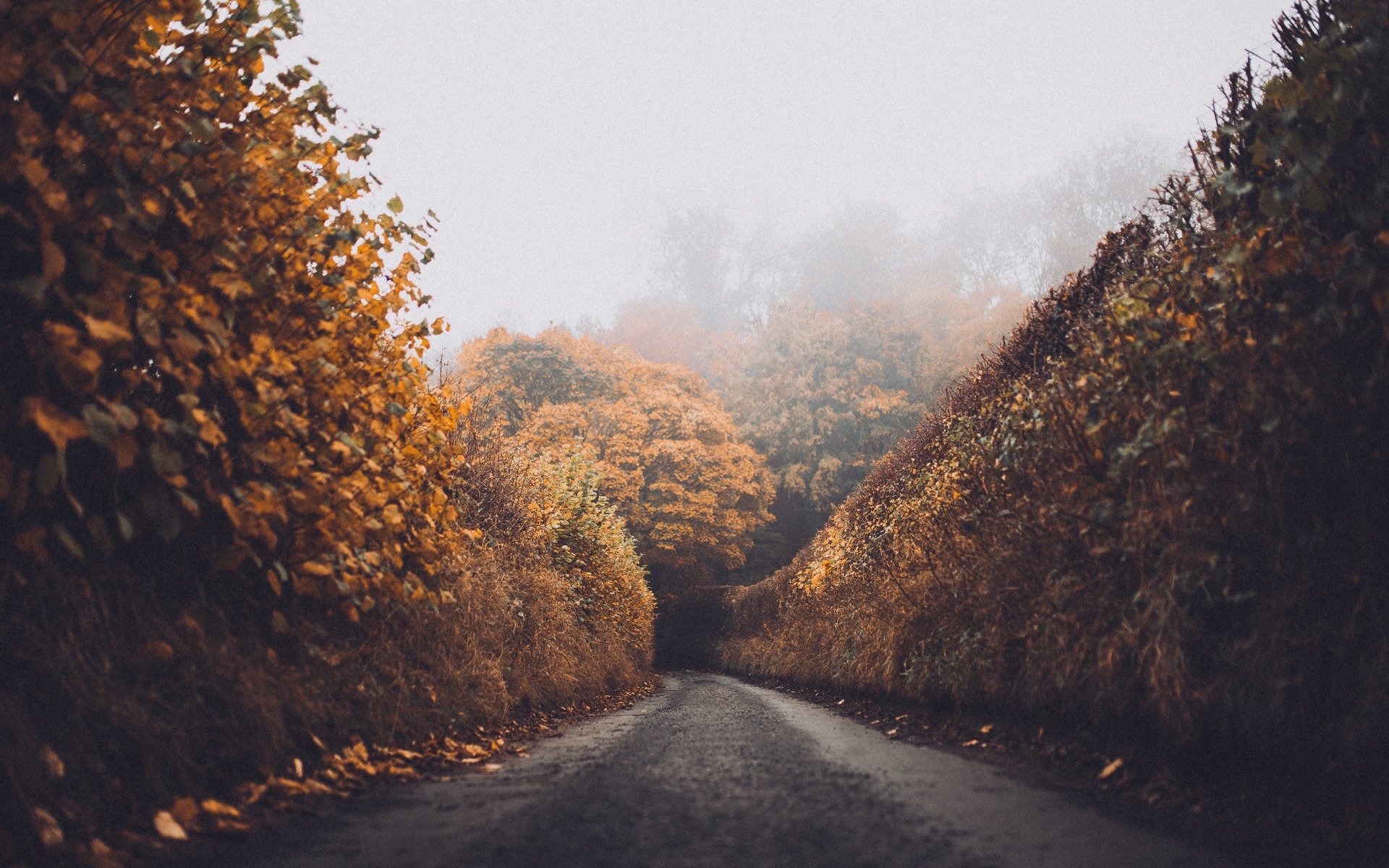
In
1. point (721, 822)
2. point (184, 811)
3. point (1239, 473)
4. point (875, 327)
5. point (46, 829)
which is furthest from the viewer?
point (875, 327)

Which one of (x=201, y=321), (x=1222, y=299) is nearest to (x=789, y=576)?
(x=1222, y=299)

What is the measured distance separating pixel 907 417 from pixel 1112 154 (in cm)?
2155

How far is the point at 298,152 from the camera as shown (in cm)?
353

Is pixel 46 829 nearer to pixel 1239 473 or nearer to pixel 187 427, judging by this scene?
pixel 187 427

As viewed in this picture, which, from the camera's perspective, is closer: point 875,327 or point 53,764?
point 53,764

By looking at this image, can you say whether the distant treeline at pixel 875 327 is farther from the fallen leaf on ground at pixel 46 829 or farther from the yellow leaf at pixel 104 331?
the fallen leaf on ground at pixel 46 829

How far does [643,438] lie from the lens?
95.9 feet

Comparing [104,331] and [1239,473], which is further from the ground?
[104,331]

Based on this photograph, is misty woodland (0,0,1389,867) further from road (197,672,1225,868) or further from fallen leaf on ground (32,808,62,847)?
road (197,672,1225,868)

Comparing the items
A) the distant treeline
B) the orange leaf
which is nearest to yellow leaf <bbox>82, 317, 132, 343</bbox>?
the orange leaf

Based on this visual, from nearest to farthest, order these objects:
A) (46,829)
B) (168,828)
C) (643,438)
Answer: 1. (46,829)
2. (168,828)
3. (643,438)

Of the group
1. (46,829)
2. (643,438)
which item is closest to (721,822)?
(46,829)

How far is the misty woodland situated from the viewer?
2.31 meters

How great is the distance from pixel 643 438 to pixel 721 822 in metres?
26.8
